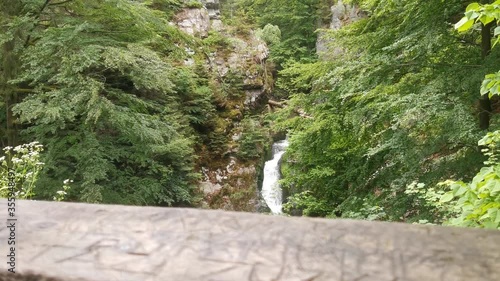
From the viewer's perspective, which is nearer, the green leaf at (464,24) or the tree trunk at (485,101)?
the green leaf at (464,24)

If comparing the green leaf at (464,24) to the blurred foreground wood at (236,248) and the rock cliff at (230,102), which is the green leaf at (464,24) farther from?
the rock cliff at (230,102)

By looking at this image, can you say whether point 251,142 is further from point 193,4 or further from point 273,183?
point 193,4

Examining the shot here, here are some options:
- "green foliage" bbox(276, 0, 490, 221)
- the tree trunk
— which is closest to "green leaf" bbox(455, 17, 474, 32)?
"green foliage" bbox(276, 0, 490, 221)

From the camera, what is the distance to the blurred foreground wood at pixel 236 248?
89 cm

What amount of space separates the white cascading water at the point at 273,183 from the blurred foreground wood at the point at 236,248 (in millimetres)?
10772

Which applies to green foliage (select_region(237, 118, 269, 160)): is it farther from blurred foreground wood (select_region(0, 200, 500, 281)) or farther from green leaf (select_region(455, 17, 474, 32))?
blurred foreground wood (select_region(0, 200, 500, 281))

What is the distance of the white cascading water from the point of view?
12.3m

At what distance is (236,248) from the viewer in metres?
0.97

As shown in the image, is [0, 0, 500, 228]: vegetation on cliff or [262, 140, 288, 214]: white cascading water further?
[262, 140, 288, 214]: white cascading water

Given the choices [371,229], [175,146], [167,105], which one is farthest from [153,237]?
[167,105]

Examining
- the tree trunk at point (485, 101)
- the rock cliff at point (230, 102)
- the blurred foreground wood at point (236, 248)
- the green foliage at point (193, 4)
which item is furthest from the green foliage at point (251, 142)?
the blurred foreground wood at point (236, 248)

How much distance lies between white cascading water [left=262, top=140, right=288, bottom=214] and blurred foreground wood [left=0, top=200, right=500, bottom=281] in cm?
1077

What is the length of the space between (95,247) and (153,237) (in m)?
0.15

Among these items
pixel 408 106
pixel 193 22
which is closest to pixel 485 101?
pixel 408 106
